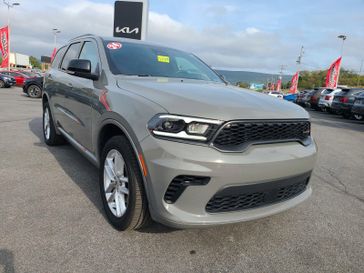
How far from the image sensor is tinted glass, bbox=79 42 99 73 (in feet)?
11.6

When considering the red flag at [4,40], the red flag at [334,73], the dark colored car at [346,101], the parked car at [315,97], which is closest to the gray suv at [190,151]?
the dark colored car at [346,101]

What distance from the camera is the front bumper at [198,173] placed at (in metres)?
2.17

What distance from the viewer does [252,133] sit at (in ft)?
7.86

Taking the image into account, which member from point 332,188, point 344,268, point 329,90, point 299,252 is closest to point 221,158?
point 299,252

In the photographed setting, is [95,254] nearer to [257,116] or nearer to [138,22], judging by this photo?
[257,116]

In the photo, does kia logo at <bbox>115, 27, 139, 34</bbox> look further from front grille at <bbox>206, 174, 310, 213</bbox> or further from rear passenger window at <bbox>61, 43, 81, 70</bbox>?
front grille at <bbox>206, 174, 310, 213</bbox>

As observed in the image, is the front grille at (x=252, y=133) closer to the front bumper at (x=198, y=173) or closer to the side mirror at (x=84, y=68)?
the front bumper at (x=198, y=173)

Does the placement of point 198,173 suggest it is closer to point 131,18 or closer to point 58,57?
point 58,57

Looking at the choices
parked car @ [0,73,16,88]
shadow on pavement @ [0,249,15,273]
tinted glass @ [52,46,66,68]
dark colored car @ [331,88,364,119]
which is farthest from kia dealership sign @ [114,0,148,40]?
parked car @ [0,73,16,88]

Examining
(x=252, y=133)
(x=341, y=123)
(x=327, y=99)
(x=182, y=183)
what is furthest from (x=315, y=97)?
(x=182, y=183)

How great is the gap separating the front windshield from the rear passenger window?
39.1 inches

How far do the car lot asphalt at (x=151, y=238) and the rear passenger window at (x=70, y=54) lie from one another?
1.62 m

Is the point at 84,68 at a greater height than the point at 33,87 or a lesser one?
greater

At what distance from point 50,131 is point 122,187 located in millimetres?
3235
